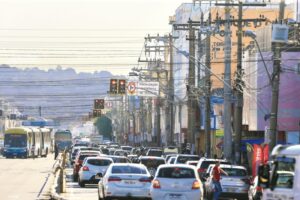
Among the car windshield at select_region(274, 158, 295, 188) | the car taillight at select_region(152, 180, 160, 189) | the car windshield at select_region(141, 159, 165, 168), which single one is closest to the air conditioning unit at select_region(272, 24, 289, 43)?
the car windshield at select_region(141, 159, 165, 168)

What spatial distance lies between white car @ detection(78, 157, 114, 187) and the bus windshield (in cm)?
5491

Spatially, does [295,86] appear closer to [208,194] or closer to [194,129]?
[194,129]

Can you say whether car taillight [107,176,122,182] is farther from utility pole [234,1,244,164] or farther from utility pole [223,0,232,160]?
utility pole [223,0,232,160]

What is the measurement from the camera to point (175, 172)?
34750 mm

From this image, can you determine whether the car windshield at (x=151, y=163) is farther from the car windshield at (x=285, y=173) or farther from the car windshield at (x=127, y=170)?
the car windshield at (x=285, y=173)

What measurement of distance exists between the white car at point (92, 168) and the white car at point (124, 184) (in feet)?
44.4

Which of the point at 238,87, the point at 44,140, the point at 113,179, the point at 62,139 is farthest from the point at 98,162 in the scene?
the point at 62,139

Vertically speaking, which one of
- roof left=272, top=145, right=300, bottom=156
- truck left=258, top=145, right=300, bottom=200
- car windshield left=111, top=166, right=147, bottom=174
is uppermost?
roof left=272, top=145, right=300, bottom=156

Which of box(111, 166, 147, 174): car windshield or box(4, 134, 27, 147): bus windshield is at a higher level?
box(111, 166, 147, 174): car windshield

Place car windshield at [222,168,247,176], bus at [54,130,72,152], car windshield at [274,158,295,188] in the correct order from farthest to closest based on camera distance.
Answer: bus at [54,130,72,152]
car windshield at [222,168,247,176]
car windshield at [274,158,295,188]

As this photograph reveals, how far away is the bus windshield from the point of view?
106 m

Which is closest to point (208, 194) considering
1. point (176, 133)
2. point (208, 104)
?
point (208, 104)

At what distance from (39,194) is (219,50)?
70.8m

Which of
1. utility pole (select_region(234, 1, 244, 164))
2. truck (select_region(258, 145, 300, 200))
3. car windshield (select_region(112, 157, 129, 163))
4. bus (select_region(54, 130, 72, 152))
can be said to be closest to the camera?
truck (select_region(258, 145, 300, 200))
